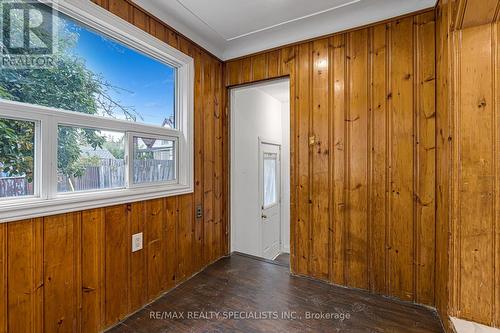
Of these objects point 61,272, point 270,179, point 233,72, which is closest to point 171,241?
point 61,272

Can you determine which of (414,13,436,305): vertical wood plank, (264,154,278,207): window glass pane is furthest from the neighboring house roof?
(264,154,278,207): window glass pane

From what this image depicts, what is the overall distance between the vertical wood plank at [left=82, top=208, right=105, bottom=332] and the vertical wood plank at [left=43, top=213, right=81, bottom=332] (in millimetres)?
40

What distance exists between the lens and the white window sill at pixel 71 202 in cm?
125

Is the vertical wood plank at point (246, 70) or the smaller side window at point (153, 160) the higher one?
the vertical wood plank at point (246, 70)

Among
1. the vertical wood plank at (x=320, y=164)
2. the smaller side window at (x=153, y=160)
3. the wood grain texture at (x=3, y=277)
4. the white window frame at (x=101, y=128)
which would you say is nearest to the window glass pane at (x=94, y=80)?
the white window frame at (x=101, y=128)

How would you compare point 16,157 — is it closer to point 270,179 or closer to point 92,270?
point 92,270

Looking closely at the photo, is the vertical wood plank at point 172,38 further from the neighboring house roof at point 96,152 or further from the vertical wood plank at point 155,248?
the vertical wood plank at point 155,248

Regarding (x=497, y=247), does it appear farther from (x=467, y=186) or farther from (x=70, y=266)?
(x=70, y=266)

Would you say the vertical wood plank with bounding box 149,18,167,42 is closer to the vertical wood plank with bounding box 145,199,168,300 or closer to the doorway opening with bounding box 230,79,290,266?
the doorway opening with bounding box 230,79,290,266

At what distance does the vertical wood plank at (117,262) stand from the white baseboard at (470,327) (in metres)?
2.18

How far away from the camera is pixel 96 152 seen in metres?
1.72

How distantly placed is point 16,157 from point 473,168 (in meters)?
2.66

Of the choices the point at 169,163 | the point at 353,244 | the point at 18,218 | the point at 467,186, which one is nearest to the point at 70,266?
the point at 18,218

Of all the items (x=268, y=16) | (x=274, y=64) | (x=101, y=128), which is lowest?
(x=101, y=128)
